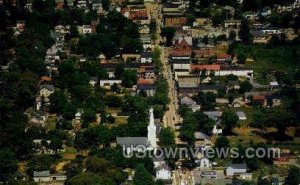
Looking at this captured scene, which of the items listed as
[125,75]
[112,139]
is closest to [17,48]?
[125,75]

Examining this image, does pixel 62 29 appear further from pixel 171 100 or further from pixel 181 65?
pixel 171 100

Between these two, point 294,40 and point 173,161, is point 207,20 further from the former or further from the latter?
point 173,161

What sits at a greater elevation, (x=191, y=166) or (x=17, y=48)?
(x=17, y=48)

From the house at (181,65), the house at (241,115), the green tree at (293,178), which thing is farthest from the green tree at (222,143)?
the house at (181,65)

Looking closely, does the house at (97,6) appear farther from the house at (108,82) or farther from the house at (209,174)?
the house at (209,174)

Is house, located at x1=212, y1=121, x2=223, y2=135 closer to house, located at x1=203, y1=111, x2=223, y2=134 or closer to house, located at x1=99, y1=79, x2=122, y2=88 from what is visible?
house, located at x1=203, y1=111, x2=223, y2=134
